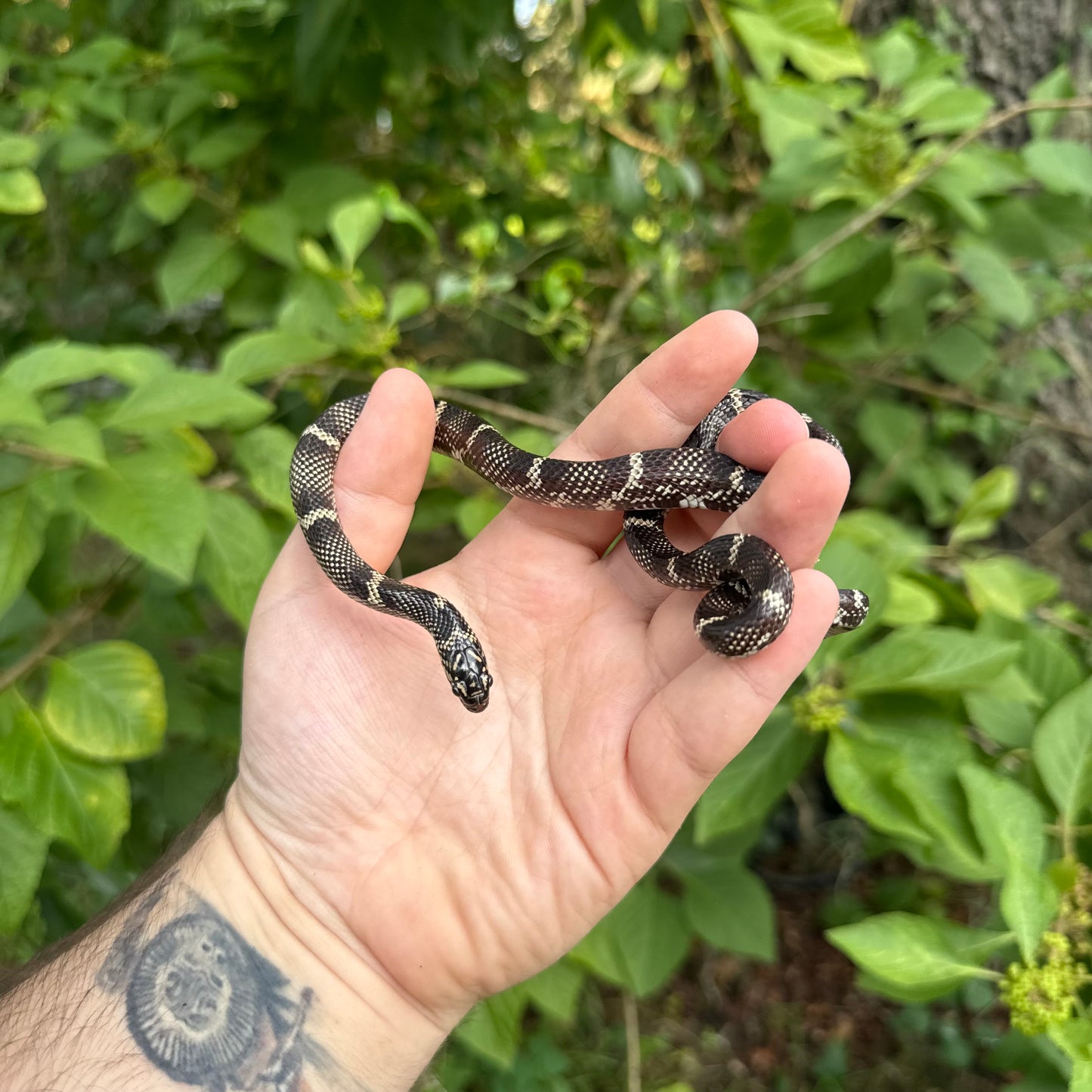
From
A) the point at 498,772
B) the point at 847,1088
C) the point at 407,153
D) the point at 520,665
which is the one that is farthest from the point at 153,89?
the point at 847,1088

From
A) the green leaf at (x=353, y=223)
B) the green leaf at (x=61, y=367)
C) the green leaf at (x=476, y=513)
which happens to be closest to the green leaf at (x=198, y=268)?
the green leaf at (x=353, y=223)

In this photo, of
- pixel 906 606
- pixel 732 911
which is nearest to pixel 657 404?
pixel 906 606

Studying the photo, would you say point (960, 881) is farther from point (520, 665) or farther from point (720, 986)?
point (520, 665)

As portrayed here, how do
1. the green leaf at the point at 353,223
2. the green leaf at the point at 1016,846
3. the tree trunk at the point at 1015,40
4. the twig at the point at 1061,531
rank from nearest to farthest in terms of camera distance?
the green leaf at the point at 1016,846 < the green leaf at the point at 353,223 < the tree trunk at the point at 1015,40 < the twig at the point at 1061,531

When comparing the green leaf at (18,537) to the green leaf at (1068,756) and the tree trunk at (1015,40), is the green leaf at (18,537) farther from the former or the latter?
the tree trunk at (1015,40)

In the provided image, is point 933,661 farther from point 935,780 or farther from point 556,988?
point 556,988

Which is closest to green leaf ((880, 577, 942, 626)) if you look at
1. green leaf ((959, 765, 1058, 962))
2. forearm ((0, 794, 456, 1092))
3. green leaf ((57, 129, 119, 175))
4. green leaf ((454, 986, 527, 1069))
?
green leaf ((959, 765, 1058, 962))

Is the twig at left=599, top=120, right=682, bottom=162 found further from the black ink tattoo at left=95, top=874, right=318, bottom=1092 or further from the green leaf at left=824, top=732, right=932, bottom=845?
the black ink tattoo at left=95, top=874, right=318, bottom=1092
